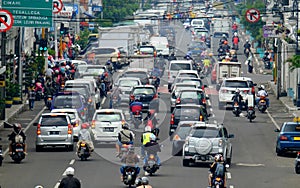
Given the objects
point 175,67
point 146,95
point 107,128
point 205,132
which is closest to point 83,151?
point 205,132

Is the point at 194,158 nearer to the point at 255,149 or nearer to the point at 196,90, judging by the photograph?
the point at 255,149

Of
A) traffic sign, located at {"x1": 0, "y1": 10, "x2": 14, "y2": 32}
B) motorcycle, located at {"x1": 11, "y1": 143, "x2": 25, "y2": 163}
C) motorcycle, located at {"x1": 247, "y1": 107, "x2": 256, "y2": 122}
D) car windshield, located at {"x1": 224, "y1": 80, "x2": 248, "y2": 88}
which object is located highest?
traffic sign, located at {"x1": 0, "y1": 10, "x2": 14, "y2": 32}

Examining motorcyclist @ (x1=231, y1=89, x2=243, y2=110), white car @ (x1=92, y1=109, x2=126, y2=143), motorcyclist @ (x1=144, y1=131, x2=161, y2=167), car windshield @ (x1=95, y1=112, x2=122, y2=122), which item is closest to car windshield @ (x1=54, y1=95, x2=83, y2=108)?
car windshield @ (x1=95, y1=112, x2=122, y2=122)

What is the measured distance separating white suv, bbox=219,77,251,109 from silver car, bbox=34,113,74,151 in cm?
1844

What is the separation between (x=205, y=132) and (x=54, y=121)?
704 centimetres

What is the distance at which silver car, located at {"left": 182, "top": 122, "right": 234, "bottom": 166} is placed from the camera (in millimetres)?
41281

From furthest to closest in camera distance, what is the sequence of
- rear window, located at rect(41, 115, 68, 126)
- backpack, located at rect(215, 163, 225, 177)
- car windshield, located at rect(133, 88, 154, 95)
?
car windshield, located at rect(133, 88, 154, 95) < rear window, located at rect(41, 115, 68, 126) < backpack, located at rect(215, 163, 225, 177)

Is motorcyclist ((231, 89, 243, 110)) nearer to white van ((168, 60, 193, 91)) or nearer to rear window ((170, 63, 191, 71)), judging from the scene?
white van ((168, 60, 193, 91))

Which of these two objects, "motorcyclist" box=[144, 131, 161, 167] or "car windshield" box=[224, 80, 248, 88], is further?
"car windshield" box=[224, 80, 248, 88]

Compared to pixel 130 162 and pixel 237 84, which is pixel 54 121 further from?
pixel 237 84

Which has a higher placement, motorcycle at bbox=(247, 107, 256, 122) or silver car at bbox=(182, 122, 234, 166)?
silver car at bbox=(182, 122, 234, 166)

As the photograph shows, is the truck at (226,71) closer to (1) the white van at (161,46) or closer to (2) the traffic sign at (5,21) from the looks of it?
(1) the white van at (161,46)

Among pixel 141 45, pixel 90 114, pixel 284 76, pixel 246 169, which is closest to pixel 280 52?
pixel 284 76

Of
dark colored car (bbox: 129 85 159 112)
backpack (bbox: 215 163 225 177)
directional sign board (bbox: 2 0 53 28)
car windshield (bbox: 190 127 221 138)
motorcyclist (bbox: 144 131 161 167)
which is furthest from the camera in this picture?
dark colored car (bbox: 129 85 159 112)
